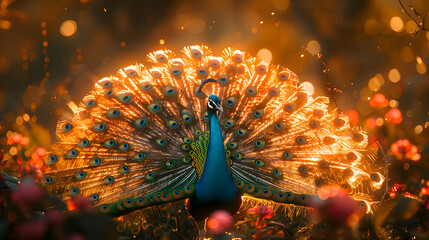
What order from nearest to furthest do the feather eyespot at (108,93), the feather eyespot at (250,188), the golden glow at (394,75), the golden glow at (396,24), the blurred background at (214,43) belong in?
the feather eyespot at (250,188) < the feather eyespot at (108,93) < the blurred background at (214,43) < the golden glow at (394,75) < the golden glow at (396,24)

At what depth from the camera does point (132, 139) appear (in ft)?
12.0

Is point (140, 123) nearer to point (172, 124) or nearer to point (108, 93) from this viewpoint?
point (172, 124)

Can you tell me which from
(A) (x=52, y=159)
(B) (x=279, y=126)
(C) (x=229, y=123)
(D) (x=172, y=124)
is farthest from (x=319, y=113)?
(A) (x=52, y=159)

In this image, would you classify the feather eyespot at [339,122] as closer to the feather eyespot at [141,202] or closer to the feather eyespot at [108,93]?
the feather eyespot at [141,202]

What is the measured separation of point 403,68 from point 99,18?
5.18 meters

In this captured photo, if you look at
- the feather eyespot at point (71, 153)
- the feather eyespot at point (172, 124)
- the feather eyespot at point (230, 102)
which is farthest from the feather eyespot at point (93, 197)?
the feather eyespot at point (230, 102)

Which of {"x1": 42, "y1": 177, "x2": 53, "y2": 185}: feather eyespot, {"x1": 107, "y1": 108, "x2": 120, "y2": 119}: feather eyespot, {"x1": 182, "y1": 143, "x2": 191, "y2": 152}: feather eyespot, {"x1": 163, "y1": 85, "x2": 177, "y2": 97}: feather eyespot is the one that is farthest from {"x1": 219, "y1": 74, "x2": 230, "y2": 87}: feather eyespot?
{"x1": 42, "y1": 177, "x2": 53, "y2": 185}: feather eyespot

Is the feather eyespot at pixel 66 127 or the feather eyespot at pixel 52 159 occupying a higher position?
the feather eyespot at pixel 66 127

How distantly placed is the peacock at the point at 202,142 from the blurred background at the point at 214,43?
1362 millimetres

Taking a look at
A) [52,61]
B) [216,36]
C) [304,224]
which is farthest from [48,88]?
[304,224]

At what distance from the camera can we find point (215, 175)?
10.1 ft

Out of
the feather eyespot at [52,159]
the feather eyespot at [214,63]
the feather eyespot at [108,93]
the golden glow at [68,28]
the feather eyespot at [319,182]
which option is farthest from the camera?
the golden glow at [68,28]

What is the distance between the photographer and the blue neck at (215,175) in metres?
3.09

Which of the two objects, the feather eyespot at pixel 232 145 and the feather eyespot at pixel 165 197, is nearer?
the feather eyespot at pixel 165 197
